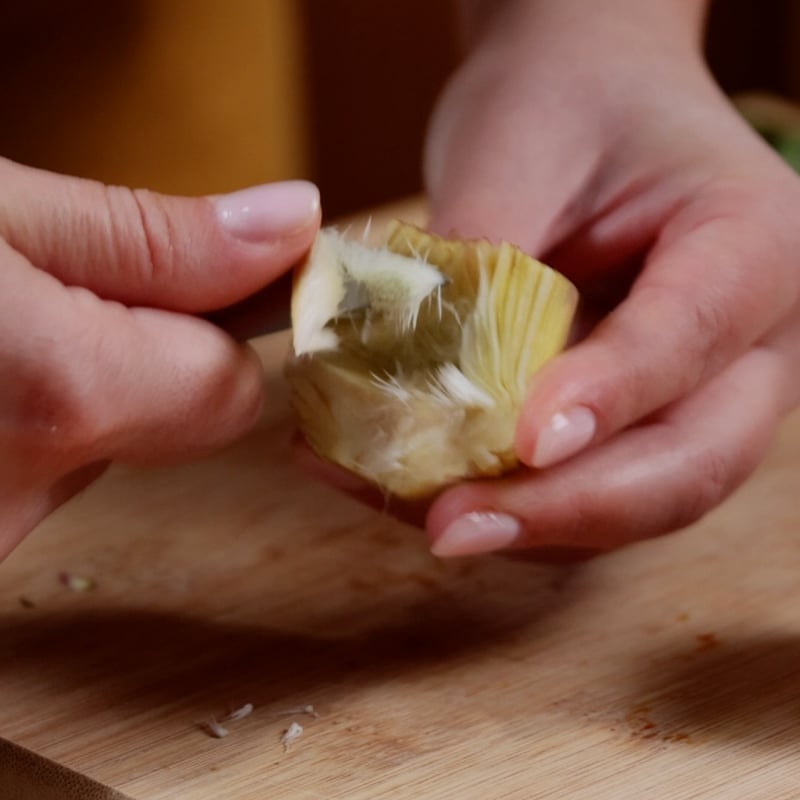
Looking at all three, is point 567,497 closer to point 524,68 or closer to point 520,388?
point 520,388

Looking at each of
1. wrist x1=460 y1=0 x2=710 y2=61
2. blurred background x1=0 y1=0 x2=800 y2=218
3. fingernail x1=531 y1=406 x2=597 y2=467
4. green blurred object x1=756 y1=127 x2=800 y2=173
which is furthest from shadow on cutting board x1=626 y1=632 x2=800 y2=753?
blurred background x1=0 y1=0 x2=800 y2=218

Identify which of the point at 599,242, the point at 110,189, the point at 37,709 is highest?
the point at 110,189

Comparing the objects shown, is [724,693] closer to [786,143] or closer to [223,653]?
[223,653]

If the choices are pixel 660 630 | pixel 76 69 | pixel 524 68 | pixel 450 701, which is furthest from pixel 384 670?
pixel 76 69

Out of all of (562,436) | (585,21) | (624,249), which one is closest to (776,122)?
(585,21)

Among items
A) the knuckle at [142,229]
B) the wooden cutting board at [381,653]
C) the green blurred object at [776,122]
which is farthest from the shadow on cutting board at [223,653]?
A: the green blurred object at [776,122]

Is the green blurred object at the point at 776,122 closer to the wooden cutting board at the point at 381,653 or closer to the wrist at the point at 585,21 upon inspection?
the wrist at the point at 585,21
